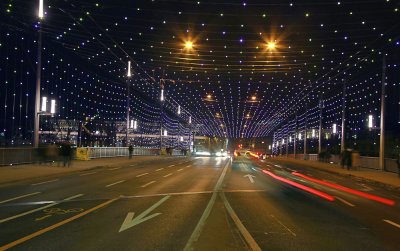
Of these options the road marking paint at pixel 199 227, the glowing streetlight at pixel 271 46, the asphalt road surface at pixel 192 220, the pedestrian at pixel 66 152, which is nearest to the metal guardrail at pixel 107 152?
the pedestrian at pixel 66 152

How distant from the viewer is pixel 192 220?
1112cm

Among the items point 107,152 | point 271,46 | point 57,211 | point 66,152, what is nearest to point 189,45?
point 271,46

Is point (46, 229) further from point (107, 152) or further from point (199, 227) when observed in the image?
point (107, 152)

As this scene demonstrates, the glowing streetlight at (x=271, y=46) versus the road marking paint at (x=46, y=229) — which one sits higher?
the glowing streetlight at (x=271, y=46)

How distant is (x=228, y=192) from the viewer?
711 inches

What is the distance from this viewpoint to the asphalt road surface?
27.9ft

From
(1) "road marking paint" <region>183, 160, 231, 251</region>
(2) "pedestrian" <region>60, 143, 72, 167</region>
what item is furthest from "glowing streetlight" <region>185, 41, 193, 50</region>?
(1) "road marking paint" <region>183, 160, 231, 251</region>

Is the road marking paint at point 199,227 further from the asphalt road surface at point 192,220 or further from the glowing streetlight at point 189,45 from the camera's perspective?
the glowing streetlight at point 189,45

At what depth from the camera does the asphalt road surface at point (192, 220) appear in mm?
8492

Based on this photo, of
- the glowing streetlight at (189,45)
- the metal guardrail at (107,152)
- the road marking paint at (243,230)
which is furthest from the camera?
the metal guardrail at (107,152)

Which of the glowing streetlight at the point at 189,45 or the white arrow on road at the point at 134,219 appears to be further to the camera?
the glowing streetlight at the point at 189,45

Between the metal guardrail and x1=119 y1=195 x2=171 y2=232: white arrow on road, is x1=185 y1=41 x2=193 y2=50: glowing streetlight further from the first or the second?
x1=119 y1=195 x2=171 y2=232: white arrow on road

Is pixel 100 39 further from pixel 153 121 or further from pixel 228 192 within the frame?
pixel 153 121

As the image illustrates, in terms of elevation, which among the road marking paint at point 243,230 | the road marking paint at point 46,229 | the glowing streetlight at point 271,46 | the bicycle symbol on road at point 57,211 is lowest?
the bicycle symbol on road at point 57,211
